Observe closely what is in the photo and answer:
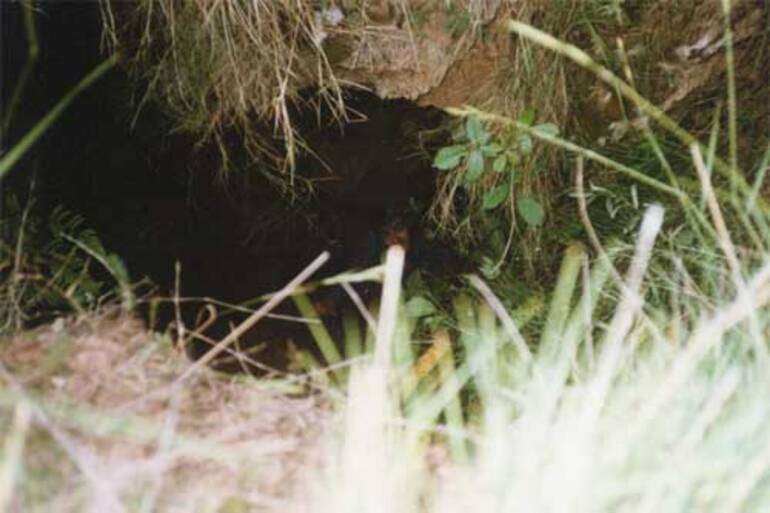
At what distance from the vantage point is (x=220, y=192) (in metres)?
2.49

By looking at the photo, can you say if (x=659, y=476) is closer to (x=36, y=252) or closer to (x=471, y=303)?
(x=471, y=303)

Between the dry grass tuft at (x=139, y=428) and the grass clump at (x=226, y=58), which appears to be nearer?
the dry grass tuft at (x=139, y=428)

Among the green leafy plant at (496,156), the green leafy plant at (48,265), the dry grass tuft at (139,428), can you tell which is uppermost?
the green leafy plant at (496,156)

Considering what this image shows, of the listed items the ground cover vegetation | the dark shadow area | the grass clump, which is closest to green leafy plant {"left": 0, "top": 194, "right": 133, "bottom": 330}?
the ground cover vegetation

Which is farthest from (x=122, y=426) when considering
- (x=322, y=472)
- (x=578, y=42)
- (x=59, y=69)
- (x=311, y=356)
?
(x=578, y=42)

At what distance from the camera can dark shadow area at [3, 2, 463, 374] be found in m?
2.20

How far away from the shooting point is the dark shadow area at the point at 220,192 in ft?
7.21

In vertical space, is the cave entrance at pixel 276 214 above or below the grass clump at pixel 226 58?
below

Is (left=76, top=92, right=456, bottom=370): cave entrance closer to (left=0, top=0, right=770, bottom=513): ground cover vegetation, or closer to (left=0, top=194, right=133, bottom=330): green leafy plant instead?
(left=0, top=0, right=770, bottom=513): ground cover vegetation

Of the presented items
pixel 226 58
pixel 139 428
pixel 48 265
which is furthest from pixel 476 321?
pixel 139 428

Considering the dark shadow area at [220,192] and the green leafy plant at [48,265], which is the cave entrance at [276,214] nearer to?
the dark shadow area at [220,192]

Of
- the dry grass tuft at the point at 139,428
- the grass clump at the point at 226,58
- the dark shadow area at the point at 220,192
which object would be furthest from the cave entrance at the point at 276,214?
the dry grass tuft at the point at 139,428

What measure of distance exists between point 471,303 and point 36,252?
134 centimetres

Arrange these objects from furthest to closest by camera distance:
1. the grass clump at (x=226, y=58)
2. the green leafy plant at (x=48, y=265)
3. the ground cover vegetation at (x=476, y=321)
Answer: the grass clump at (x=226, y=58)
the green leafy plant at (x=48, y=265)
the ground cover vegetation at (x=476, y=321)
